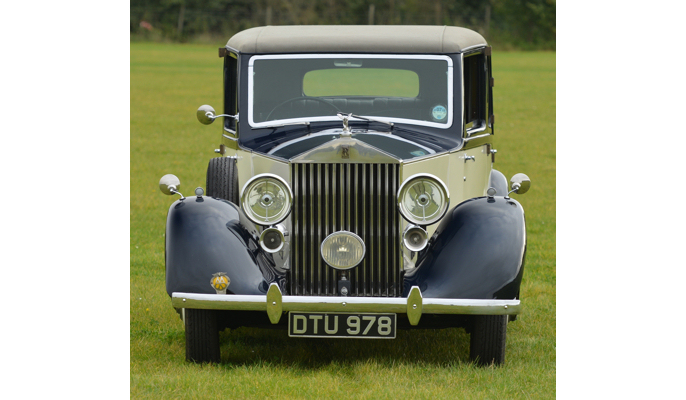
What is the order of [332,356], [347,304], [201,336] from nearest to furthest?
[347,304] < [201,336] < [332,356]

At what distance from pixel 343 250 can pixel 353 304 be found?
37 centimetres

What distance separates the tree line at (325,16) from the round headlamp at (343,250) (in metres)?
38.8

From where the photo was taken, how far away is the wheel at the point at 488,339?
4.58 meters

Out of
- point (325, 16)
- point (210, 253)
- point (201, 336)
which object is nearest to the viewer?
point (210, 253)

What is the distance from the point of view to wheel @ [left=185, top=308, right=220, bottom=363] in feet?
15.0

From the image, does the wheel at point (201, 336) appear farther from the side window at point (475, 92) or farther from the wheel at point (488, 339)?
the side window at point (475, 92)

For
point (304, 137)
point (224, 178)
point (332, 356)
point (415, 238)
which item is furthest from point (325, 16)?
point (415, 238)

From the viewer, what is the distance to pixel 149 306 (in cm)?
601

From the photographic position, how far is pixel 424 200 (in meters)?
4.54

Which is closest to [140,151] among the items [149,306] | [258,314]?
[149,306]

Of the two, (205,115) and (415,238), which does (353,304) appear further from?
(205,115)

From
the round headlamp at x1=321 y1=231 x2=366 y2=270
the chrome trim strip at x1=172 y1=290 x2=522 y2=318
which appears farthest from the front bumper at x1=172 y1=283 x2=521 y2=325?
the round headlamp at x1=321 y1=231 x2=366 y2=270

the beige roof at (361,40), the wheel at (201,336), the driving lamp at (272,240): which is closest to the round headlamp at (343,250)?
the driving lamp at (272,240)

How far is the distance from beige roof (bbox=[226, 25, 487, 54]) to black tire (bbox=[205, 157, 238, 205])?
836 mm
